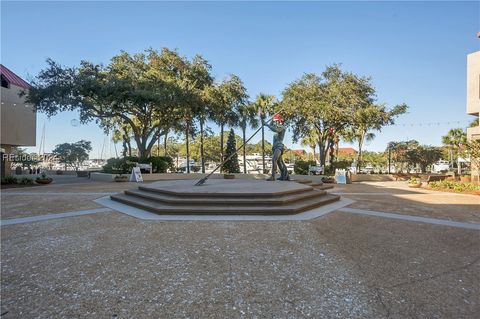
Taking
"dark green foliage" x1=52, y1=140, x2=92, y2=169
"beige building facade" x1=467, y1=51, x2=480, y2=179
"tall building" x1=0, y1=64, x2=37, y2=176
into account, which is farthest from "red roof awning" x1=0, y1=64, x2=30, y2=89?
"beige building facade" x1=467, y1=51, x2=480, y2=179

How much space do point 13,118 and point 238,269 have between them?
88.2 feet

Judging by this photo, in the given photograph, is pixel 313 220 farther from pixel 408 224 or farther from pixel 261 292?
pixel 261 292

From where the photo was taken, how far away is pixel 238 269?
403 cm

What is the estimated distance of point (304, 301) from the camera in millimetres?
3180

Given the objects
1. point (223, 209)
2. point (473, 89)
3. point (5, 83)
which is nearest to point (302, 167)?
point (473, 89)

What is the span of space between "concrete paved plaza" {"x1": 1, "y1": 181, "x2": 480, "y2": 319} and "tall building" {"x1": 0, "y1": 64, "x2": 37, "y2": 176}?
20.4 meters

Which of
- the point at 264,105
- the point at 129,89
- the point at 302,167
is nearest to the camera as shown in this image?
the point at 129,89

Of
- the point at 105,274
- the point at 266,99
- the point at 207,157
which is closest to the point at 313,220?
the point at 105,274

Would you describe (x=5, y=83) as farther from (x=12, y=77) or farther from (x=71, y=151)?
(x=71, y=151)

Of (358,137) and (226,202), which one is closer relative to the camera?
(226,202)

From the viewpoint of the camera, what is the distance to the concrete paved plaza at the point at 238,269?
3041mm

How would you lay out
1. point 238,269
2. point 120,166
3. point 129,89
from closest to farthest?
point 238,269 → point 129,89 → point 120,166

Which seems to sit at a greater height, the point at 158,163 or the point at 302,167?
the point at 158,163

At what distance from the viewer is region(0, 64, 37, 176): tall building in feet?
72.8
